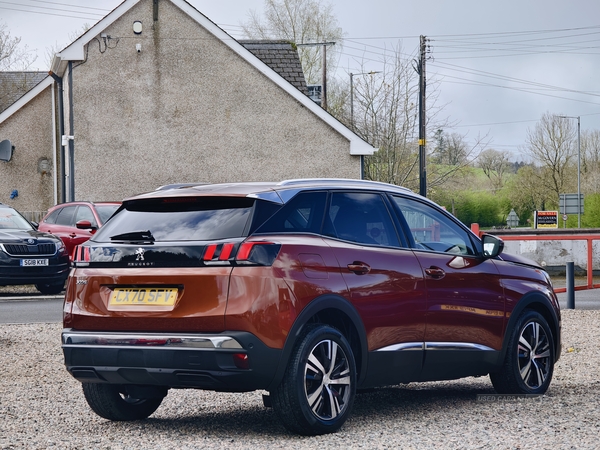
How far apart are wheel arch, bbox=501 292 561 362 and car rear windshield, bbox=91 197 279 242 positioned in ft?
8.47

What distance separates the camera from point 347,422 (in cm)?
673

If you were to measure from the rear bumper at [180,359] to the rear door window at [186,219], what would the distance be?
644mm

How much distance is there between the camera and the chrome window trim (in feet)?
18.8

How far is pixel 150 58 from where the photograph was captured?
29531 mm

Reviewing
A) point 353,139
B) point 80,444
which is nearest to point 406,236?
point 80,444

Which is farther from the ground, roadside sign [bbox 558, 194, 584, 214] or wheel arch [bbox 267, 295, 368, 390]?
roadside sign [bbox 558, 194, 584, 214]

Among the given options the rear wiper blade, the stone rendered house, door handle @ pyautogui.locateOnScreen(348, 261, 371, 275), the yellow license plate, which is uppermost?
the stone rendered house

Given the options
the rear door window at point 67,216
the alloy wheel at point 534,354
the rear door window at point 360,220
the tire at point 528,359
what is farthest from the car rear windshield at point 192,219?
the rear door window at point 67,216

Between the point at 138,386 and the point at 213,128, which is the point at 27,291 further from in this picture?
the point at 138,386

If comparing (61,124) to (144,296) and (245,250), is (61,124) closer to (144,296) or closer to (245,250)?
(144,296)

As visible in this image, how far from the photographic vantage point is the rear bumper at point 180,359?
5742 millimetres

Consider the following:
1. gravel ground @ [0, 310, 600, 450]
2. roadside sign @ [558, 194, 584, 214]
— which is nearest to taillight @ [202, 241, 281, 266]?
gravel ground @ [0, 310, 600, 450]

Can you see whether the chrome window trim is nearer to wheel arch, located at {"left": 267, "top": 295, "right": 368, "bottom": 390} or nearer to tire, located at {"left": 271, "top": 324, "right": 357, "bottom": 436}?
wheel arch, located at {"left": 267, "top": 295, "right": 368, "bottom": 390}

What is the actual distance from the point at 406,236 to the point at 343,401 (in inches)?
55.2
